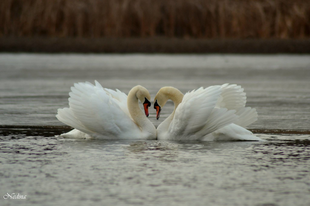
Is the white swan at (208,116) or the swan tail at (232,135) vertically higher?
the white swan at (208,116)

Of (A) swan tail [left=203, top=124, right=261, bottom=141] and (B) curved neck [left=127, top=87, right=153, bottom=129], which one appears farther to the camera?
(B) curved neck [left=127, top=87, right=153, bottom=129]

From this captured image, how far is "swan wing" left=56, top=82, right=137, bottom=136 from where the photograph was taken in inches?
277

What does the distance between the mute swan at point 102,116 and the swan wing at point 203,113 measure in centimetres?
55

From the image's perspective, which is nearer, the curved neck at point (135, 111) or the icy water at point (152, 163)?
the icy water at point (152, 163)

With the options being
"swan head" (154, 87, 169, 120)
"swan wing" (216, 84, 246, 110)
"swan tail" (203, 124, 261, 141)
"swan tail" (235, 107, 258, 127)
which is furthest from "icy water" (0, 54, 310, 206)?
"swan head" (154, 87, 169, 120)

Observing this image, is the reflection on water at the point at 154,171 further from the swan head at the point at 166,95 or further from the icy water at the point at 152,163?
the swan head at the point at 166,95

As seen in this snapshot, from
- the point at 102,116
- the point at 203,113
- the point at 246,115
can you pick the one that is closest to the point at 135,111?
the point at 102,116

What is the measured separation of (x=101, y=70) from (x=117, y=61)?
8.62 ft

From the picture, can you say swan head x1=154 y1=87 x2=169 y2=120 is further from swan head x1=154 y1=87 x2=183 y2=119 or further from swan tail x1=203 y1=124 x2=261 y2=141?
swan tail x1=203 y1=124 x2=261 y2=141

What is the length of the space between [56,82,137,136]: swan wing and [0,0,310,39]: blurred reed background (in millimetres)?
14405

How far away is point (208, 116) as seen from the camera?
6828 millimetres

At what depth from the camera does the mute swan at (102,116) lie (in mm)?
7047

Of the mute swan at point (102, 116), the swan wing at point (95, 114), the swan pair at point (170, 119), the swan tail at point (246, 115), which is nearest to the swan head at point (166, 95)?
the swan pair at point (170, 119)

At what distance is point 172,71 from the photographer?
53.5 ft
